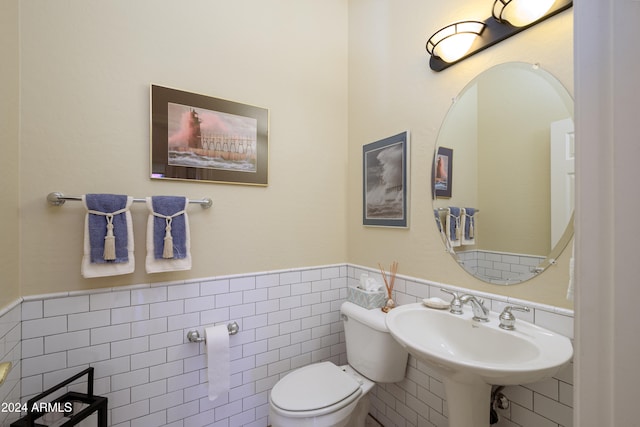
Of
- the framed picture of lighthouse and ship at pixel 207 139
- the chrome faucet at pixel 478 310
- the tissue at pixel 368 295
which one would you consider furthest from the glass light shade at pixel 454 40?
the tissue at pixel 368 295

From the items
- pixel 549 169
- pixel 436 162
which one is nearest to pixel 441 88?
pixel 436 162

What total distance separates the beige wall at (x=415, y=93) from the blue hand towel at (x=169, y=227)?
3.72 ft

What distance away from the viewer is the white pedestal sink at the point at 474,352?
2.65ft

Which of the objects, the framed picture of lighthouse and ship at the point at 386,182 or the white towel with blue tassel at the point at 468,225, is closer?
the white towel with blue tassel at the point at 468,225

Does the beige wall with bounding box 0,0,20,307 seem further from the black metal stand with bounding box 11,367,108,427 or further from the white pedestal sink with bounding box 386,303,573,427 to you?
the white pedestal sink with bounding box 386,303,573,427

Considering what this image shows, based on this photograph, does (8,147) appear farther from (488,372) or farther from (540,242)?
(540,242)

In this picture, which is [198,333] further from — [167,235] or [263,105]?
[263,105]

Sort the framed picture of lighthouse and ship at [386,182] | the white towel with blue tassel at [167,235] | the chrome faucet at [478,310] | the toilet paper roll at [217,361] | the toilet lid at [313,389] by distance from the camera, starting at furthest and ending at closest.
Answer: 1. the framed picture of lighthouse and ship at [386,182]
2. the toilet paper roll at [217,361]
3. the white towel with blue tassel at [167,235]
4. the toilet lid at [313,389]
5. the chrome faucet at [478,310]

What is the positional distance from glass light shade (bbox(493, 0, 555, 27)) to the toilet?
57.7 inches

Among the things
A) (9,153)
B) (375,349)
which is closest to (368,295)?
(375,349)

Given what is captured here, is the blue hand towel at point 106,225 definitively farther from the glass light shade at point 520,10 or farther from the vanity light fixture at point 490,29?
the glass light shade at point 520,10

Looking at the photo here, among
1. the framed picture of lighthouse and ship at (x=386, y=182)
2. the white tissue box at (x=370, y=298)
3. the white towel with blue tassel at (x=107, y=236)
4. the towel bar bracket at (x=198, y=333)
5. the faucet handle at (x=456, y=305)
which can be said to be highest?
the framed picture of lighthouse and ship at (x=386, y=182)

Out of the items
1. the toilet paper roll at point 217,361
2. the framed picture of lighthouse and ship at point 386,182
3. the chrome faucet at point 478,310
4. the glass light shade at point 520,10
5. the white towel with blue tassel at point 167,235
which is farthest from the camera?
the framed picture of lighthouse and ship at point 386,182

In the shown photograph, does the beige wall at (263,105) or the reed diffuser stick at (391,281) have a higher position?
the beige wall at (263,105)
